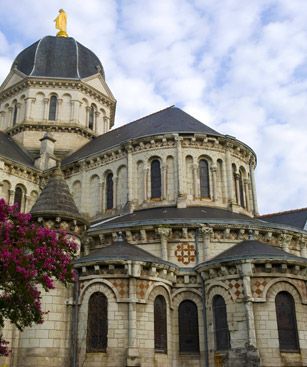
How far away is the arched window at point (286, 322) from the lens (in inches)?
823

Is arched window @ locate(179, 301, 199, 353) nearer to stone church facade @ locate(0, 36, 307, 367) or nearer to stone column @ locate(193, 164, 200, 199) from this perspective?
stone church facade @ locate(0, 36, 307, 367)

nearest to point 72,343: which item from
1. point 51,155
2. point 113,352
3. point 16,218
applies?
point 113,352

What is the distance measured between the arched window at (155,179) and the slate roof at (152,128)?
1.93 m

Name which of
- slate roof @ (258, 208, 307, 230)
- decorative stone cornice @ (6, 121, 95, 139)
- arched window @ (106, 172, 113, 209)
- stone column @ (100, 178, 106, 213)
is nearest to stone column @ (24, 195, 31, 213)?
stone column @ (100, 178, 106, 213)

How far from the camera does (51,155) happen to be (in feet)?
119

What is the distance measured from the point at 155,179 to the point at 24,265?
15.9m

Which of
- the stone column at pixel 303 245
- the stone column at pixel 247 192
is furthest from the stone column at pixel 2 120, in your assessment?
the stone column at pixel 303 245

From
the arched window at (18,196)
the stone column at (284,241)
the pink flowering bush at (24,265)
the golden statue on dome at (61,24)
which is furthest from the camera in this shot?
the golden statue on dome at (61,24)

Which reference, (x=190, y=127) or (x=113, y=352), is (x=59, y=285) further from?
(x=190, y=127)

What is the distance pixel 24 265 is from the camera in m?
14.7

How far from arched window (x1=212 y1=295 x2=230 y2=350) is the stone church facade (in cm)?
5

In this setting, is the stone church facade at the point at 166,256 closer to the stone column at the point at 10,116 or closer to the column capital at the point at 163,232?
the column capital at the point at 163,232

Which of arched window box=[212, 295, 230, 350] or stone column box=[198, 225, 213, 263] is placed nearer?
arched window box=[212, 295, 230, 350]

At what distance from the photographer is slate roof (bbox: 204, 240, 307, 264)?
2161cm
